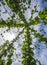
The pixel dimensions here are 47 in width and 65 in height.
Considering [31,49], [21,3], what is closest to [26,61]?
[31,49]

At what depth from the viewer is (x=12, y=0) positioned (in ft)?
24.4

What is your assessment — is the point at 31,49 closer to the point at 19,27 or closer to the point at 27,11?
the point at 19,27

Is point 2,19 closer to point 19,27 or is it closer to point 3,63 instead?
point 19,27

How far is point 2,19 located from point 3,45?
1015 mm

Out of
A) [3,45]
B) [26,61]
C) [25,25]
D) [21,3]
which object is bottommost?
[26,61]

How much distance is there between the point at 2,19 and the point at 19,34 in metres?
0.89

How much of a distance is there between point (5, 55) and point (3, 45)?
405mm

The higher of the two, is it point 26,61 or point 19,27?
point 19,27

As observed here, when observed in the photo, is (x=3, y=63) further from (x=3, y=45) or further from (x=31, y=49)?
(x=31, y=49)

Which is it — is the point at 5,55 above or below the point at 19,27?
below

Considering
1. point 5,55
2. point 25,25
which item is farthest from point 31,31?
point 5,55

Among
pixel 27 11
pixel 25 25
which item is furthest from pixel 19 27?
pixel 27 11

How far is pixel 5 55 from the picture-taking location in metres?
7.18

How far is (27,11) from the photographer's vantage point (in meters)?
7.39
